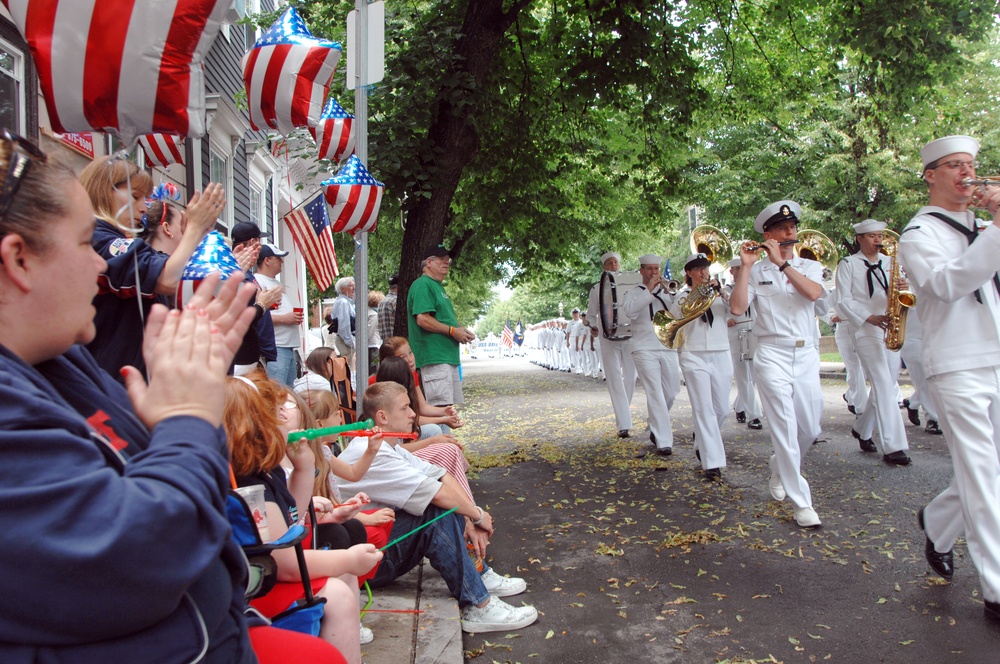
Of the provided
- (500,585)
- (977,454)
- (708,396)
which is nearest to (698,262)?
(708,396)

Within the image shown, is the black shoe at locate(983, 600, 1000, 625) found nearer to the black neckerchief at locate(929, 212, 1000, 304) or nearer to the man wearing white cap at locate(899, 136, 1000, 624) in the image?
the man wearing white cap at locate(899, 136, 1000, 624)

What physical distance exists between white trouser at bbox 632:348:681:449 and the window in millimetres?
7097

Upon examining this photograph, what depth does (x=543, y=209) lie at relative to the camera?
42.2 ft

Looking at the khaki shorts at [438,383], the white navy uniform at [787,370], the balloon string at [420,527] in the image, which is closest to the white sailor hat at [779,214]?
the white navy uniform at [787,370]

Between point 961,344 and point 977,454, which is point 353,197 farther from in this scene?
point 977,454

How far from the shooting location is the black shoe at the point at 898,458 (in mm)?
8195

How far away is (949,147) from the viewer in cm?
478

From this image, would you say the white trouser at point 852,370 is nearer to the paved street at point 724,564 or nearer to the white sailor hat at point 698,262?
the paved street at point 724,564

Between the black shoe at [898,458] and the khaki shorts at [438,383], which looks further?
the black shoe at [898,458]

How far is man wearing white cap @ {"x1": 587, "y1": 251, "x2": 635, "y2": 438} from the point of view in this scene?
453 inches

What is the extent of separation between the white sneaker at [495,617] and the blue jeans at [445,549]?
0.16 feet

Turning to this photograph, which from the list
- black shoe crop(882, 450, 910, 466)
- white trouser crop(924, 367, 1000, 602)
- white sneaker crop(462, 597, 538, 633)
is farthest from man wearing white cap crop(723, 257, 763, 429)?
white sneaker crop(462, 597, 538, 633)

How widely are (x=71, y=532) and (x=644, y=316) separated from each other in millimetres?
9676

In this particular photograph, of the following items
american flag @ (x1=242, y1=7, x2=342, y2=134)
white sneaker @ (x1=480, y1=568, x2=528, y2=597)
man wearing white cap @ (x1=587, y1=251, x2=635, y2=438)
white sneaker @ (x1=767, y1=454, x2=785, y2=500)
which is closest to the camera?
white sneaker @ (x1=480, y1=568, x2=528, y2=597)
